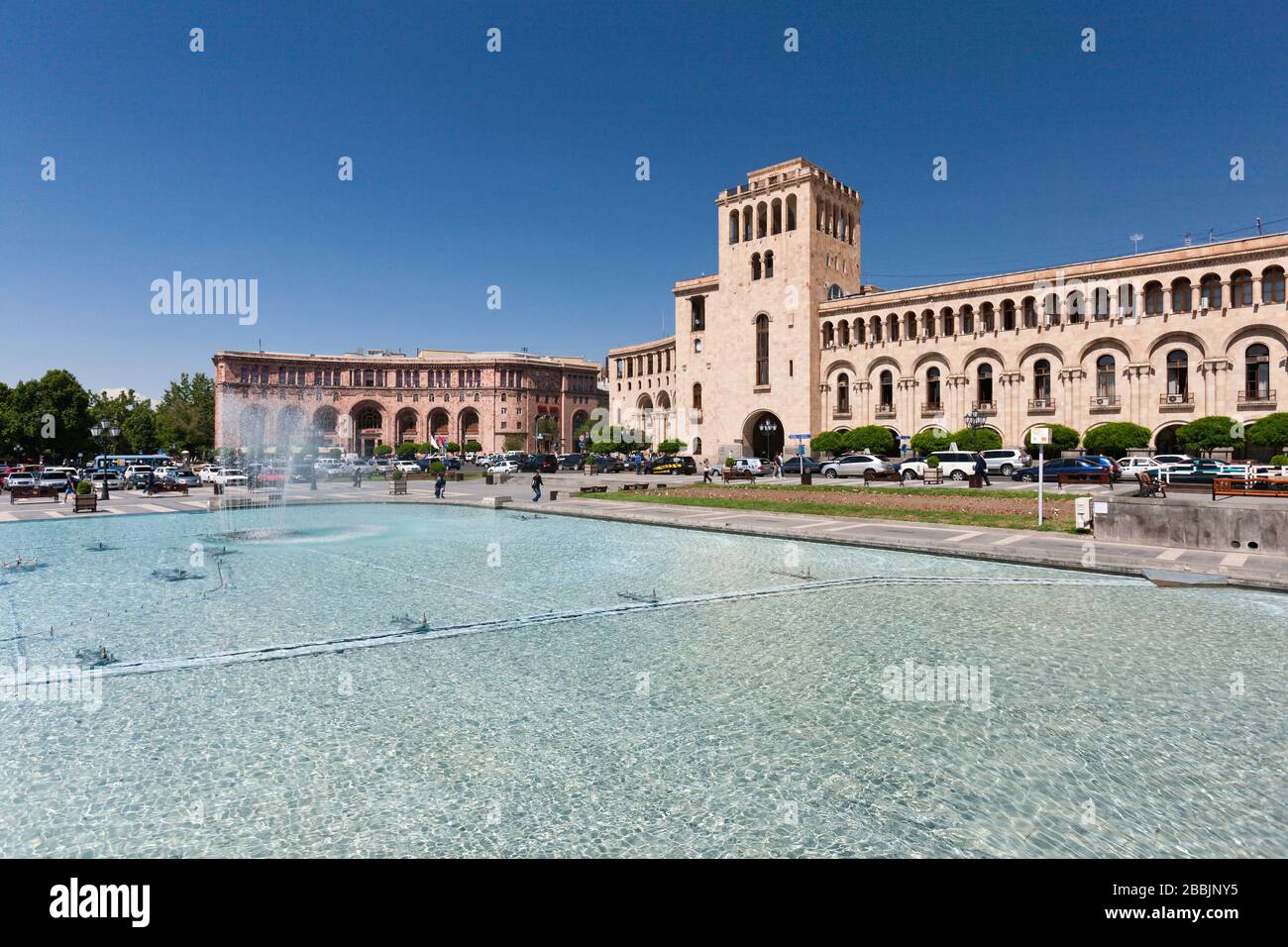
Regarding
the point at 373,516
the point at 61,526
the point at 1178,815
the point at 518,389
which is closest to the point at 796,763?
the point at 1178,815

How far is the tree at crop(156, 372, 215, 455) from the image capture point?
96.9 metres

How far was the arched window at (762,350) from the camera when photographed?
65125 mm

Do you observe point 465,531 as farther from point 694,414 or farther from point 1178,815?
point 694,414

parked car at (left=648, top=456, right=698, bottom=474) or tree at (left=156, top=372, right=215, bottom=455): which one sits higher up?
tree at (left=156, top=372, right=215, bottom=455)

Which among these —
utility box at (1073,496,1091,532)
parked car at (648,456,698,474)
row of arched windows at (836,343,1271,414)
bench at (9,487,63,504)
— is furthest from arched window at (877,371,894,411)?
bench at (9,487,63,504)

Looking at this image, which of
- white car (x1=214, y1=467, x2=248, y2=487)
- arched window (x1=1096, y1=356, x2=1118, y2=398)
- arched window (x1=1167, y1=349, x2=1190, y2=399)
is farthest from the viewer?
arched window (x1=1096, y1=356, x2=1118, y2=398)

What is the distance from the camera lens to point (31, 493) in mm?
34281

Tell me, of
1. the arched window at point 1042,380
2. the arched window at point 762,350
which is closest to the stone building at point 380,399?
the arched window at point 762,350

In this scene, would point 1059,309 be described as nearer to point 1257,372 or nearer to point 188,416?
point 1257,372

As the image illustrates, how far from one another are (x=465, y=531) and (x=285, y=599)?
978 centimetres

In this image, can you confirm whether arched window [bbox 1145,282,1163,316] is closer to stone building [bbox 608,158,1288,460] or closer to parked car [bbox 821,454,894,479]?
stone building [bbox 608,158,1288,460]

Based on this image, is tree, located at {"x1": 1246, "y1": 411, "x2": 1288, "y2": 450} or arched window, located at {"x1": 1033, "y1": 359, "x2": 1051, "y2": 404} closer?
tree, located at {"x1": 1246, "y1": 411, "x2": 1288, "y2": 450}

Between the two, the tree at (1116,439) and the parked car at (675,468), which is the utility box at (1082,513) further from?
the parked car at (675,468)

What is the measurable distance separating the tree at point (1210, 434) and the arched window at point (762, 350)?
31.7m
